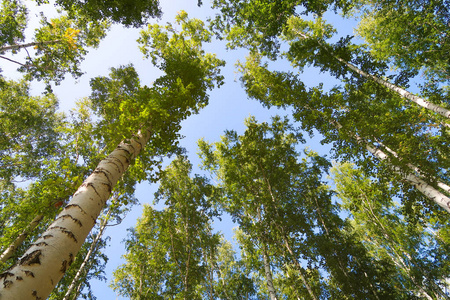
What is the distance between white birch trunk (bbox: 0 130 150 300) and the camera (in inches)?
50.8

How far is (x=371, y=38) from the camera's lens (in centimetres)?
1409

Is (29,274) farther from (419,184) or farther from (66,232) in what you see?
(419,184)

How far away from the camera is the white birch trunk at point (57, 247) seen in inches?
50.8

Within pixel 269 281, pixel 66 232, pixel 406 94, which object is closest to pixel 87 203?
pixel 66 232

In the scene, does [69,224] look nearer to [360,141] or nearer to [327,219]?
[360,141]

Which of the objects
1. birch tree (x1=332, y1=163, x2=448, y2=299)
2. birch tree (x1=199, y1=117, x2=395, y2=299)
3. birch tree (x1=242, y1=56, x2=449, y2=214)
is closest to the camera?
birch tree (x1=242, y1=56, x2=449, y2=214)

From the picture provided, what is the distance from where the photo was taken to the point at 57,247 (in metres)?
1.60

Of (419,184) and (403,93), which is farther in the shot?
(403,93)

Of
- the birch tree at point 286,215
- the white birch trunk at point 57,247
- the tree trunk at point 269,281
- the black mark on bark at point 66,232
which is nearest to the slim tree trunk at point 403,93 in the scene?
the birch tree at point 286,215

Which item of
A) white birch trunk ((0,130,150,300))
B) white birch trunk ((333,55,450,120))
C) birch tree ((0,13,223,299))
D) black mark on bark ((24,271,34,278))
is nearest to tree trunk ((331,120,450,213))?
white birch trunk ((333,55,450,120))

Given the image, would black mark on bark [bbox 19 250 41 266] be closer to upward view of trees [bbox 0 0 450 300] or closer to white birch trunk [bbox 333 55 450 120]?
upward view of trees [bbox 0 0 450 300]

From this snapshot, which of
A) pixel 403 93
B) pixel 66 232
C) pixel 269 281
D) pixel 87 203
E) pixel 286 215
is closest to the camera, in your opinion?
pixel 66 232

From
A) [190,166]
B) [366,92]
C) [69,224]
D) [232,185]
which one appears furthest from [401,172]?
[190,166]

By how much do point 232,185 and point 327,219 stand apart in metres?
6.61
